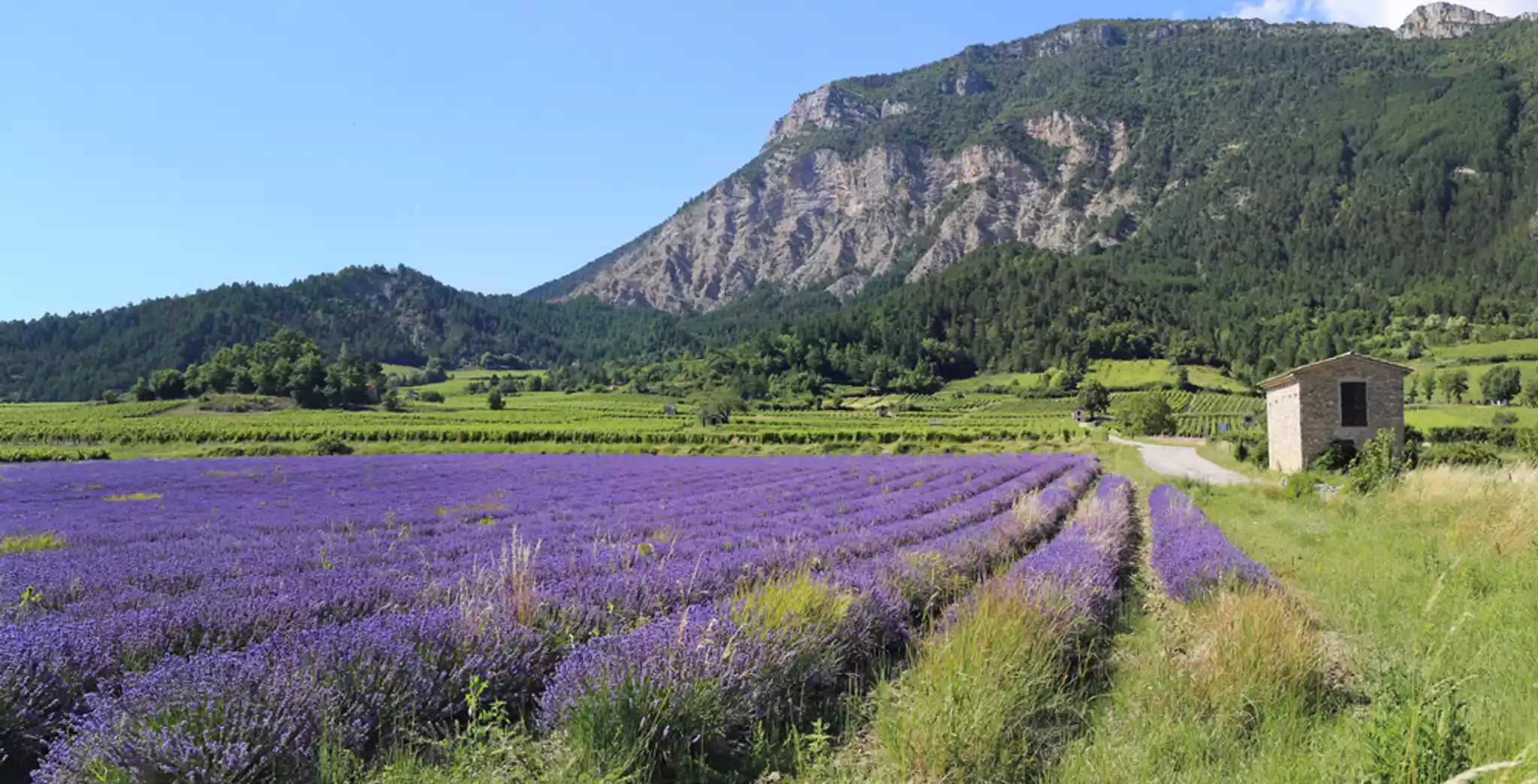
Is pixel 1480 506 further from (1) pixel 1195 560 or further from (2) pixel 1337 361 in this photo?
(2) pixel 1337 361

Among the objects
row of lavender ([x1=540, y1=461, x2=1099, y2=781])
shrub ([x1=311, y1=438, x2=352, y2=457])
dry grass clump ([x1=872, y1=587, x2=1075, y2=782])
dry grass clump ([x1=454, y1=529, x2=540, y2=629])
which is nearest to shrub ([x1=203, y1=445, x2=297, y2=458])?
shrub ([x1=311, y1=438, x2=352, y2=457])

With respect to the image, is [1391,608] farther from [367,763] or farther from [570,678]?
[367,763]

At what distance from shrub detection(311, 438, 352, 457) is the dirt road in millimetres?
50974

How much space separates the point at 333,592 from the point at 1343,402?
36.3 metres

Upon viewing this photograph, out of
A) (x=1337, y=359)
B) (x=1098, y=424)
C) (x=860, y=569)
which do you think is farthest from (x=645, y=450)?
(x=1098, y=424)

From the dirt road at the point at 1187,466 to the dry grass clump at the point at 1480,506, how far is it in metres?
11.1

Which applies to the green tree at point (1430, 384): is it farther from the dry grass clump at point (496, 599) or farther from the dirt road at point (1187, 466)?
the dry grass clump at point (496, 599)

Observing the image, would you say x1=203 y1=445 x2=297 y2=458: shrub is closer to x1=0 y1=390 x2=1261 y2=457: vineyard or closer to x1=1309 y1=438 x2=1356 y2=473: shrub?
x1=0 y1=390 x2=1261 y2=457: vineyard

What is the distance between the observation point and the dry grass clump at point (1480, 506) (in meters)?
9.62

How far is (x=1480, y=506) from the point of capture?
12000 mm

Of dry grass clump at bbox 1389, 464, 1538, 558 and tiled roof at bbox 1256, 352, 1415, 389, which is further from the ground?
tiled roof at bbox 1256, 352, 1415, 389

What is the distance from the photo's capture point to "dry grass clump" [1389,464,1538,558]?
9.62m

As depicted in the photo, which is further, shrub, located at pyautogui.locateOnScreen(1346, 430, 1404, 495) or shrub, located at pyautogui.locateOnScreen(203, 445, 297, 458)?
shrub, located at pyautogui.locateOnScreen(203, 445, 297, 458)

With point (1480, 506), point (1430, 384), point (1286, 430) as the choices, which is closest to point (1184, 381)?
point (1430, 384)
